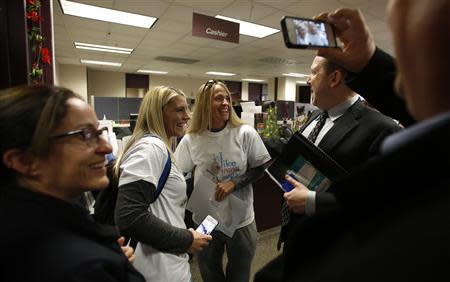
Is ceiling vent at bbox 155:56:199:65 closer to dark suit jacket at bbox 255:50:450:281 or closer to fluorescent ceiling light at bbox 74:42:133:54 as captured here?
fluorescent ceiling light at bbox 74:42:133:54

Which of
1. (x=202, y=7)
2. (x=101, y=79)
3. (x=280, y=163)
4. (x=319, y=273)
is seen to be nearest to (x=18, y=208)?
(x=319, y=273)

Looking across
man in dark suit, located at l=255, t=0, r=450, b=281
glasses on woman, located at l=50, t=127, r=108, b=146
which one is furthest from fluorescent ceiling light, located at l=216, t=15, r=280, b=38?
man in dark suit, located at l=255, t=0, r=450, b=281

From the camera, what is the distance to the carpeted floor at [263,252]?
2.56 meters

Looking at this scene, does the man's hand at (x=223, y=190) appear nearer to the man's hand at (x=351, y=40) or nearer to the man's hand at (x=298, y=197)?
the man's hand at (x=298, y=197)

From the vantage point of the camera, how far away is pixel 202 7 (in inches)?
167

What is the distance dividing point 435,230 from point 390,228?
0.05 metres

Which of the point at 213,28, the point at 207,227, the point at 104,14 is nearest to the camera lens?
the point at 207,227

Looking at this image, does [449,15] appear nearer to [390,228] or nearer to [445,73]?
[445,73]

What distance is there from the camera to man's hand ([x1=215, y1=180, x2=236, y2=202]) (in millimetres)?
1726

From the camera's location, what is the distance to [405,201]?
35 centimetres

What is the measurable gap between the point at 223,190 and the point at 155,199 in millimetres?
570

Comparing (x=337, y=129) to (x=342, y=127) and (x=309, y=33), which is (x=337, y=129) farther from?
(x=309, y=33)

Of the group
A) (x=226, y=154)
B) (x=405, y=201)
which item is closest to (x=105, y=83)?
(x=226, y=154)

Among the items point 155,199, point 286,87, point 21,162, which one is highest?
point 286,87
